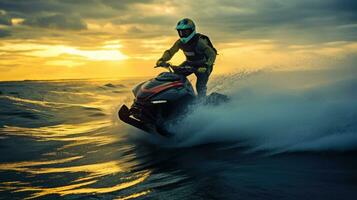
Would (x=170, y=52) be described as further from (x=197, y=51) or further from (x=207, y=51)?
(x=207, y=51)

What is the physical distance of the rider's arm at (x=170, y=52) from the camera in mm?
9344

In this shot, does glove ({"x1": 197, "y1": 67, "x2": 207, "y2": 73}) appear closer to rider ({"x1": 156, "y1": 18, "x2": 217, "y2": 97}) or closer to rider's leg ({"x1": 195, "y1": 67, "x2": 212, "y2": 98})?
rider ({"x1": 156, "y1": 18, "x2": 217, "y2": 97})

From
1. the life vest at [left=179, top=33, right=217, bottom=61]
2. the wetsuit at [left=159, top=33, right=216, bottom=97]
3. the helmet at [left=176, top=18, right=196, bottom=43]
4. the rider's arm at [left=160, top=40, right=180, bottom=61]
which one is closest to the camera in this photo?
the helmet at [left=176, top=18, right=196, bottom=43]

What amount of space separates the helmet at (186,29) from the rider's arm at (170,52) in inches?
26.4

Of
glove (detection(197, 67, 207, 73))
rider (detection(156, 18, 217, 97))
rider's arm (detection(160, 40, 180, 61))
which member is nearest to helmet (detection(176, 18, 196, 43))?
rider (detection(156, 18, 217, 97))

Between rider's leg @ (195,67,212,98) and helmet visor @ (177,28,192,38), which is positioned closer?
helmet visor @ (177,28,192,38)

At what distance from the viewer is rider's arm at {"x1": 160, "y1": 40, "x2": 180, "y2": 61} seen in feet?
30.7

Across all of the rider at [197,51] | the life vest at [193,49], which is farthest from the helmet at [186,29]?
the life vest at [193,49]

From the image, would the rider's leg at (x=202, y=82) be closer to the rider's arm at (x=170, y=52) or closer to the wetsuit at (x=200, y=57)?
the wetsuit at (x=200, y=57)

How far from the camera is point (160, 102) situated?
766 cm

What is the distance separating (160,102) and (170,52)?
7.05ft

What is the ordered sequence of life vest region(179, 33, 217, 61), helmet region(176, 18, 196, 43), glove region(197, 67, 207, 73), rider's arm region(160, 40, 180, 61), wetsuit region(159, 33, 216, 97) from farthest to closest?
1. rider's arm region(160, 40, 180, 61)
2. life vest region(179, 33, 217, 61)
3. wetsuit region(159, 33, 216, 97)
4. helmet region(176, 18, 196, 43)
5. glove region(197, 67, 207, 73)

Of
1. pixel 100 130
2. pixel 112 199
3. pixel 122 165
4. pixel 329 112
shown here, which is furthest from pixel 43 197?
pixel 100 130

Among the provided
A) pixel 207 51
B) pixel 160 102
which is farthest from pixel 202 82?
pixel 160 102
